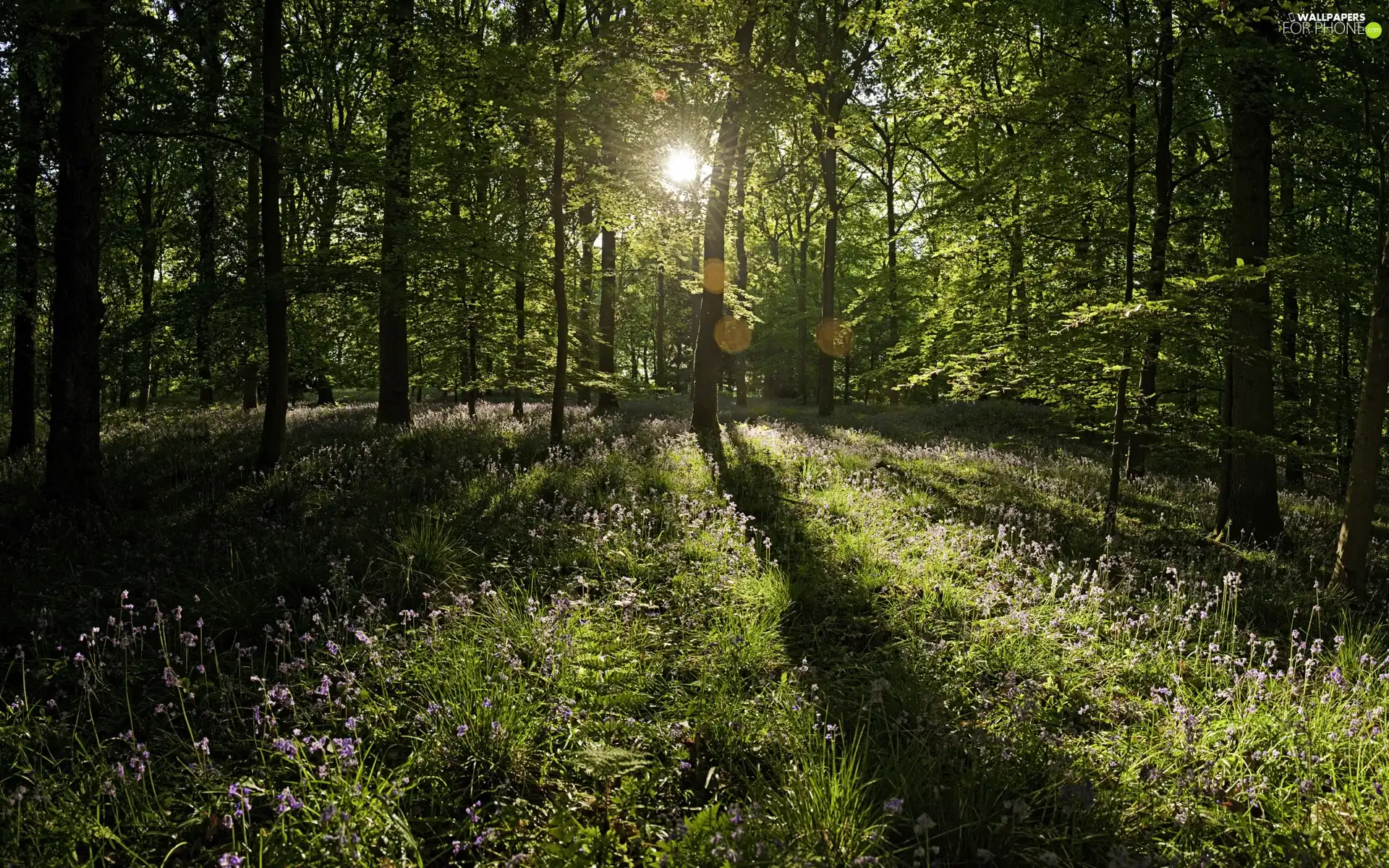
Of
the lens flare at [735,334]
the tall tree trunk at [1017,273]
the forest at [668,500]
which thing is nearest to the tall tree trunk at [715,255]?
the forest at [668,500]

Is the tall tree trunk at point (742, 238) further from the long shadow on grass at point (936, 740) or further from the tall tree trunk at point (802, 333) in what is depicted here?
the long shadow on grass at point (936, 740)

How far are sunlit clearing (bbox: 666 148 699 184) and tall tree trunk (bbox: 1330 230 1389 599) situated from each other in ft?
32.0

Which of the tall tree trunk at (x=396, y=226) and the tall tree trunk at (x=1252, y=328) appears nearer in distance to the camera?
the tall tree trunk at (x=1252, y=328)

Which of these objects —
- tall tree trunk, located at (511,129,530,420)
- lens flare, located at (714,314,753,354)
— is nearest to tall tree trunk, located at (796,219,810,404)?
lens flare, located at (714,314,753,354)

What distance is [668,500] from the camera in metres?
7.79

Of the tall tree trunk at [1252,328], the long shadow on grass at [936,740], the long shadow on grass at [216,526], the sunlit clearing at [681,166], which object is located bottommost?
the long shadow on grass at [936,740]

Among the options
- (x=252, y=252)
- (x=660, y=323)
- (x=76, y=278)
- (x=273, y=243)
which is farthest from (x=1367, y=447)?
(x=660, y=323)

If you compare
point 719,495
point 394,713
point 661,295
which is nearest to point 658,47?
point 719,495

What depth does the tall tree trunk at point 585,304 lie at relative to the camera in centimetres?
1400

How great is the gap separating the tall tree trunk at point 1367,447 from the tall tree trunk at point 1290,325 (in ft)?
7.97

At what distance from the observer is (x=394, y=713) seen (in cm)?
362

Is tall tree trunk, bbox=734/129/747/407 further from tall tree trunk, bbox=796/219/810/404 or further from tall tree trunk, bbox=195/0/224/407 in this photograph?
tall tree trunk, bbox=195/0/224/407

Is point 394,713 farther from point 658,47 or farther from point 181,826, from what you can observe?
point 658,47

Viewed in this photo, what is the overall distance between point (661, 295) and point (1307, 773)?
106 ft
